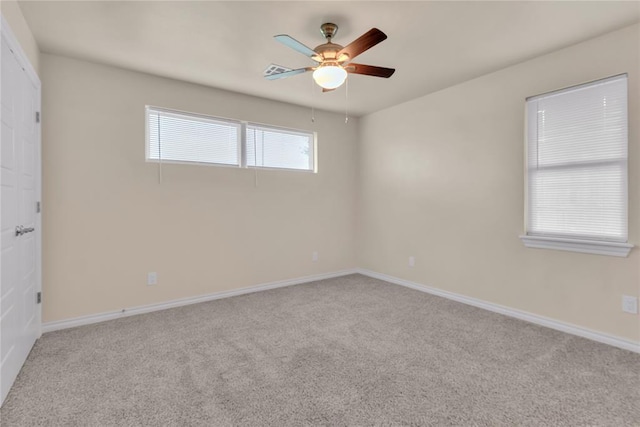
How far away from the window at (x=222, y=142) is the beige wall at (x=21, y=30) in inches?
36.0

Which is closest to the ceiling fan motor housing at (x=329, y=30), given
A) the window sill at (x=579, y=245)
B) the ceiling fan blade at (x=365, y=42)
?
the ceiling fan blade at (x=365, y=42)

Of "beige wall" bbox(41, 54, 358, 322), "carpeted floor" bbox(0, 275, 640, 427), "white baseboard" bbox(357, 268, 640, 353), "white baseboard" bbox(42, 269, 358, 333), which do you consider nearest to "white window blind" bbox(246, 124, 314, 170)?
"beige wall" bbox(41, 54, 358, 322)

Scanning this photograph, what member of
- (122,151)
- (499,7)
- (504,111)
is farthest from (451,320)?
(122,151)

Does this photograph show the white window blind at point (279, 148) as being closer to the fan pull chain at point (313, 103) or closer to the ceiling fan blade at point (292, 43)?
the fan pull chain at point (313, 103)

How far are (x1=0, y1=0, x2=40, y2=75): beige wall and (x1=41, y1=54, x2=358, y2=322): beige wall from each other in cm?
25

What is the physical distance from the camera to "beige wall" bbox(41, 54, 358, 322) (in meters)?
2.85

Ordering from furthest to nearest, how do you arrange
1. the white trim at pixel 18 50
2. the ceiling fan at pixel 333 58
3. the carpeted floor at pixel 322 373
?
the ceiling fan at pixel 333 58 → the white trim at pixel 18 50 → the carpeted floor at pixel 322 373

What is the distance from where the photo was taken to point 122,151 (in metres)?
3.12

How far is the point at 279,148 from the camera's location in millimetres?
4258

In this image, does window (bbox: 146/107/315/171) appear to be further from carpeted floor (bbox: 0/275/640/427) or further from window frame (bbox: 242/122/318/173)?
carpeted floor (bbox: 0/275/640/427)

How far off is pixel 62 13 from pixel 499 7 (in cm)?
304

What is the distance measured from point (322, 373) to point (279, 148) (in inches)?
117

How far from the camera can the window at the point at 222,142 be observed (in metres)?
3.36

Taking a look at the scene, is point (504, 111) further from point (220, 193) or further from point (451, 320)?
point (220, 193)
